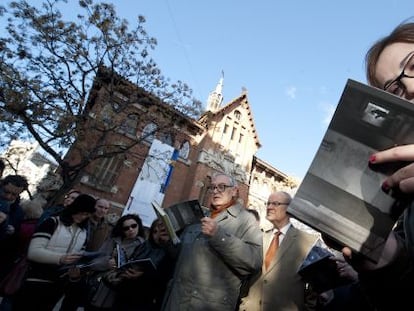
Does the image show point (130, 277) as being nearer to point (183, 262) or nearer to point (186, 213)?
point (183, 262)

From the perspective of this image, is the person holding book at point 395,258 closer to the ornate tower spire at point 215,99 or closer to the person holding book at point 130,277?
the person holding book at point 130,277

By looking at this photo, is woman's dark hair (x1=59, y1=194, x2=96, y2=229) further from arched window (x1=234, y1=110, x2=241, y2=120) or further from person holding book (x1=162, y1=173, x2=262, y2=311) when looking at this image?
arched window (x1=234, y1=110, x2=241, y2=120)

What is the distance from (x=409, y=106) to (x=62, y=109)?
11.2m

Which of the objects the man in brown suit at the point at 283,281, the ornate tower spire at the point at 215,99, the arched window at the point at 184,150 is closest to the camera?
the man in brown suit at the point at 283,281

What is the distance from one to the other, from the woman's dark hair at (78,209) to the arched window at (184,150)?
1521 cm

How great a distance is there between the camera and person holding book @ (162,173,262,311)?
2.22 meters

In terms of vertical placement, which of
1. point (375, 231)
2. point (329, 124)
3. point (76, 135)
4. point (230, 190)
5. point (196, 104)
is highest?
point (196, 104)

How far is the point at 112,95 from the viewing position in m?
11.5

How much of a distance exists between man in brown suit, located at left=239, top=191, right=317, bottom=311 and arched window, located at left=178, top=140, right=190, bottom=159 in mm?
15716

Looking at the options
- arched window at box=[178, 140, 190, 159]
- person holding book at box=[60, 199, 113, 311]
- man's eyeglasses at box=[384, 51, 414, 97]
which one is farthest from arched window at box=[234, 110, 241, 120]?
man's eyeglasses at box=[384, 51, 414, 97]

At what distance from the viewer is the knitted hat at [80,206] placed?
3244 millimetres

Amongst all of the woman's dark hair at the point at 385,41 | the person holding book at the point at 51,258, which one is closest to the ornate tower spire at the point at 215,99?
the person holding book at the point at 51,258

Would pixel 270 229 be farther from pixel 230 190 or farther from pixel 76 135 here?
pixel 76 135

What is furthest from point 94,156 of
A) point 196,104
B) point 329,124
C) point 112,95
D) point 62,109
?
point 329,124
